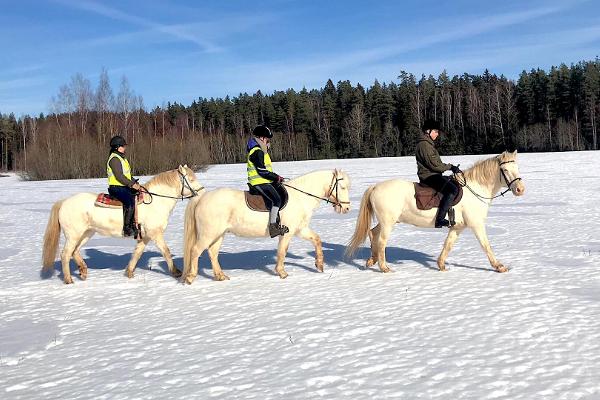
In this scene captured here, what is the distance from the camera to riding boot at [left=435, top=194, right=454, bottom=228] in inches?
293

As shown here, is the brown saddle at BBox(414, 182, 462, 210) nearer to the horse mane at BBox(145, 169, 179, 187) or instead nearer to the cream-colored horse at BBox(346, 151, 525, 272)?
the cream-colored horse at BBox(346, 151, 525, 272)

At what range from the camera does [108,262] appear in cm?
938

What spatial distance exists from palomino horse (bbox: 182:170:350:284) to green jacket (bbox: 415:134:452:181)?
1.16m

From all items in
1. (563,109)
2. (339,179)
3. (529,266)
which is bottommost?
(529,266)

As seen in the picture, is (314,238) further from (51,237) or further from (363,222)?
(51,237)

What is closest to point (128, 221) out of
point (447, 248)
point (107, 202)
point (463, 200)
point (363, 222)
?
point (107, 202)

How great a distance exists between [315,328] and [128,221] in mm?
3666

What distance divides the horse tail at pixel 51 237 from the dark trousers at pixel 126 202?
0.94 metres

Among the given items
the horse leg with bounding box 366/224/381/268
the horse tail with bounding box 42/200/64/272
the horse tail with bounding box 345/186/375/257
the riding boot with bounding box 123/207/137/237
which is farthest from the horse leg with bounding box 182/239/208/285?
the horse leg with bounding box 366/224/381/268

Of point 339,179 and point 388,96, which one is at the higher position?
point 388,96

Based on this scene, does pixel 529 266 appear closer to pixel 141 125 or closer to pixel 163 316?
pixel 163 316

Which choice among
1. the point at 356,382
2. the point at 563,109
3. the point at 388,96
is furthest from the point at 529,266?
the point at 388,96

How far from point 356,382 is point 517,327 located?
1.96 meters

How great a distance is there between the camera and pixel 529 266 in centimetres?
766
